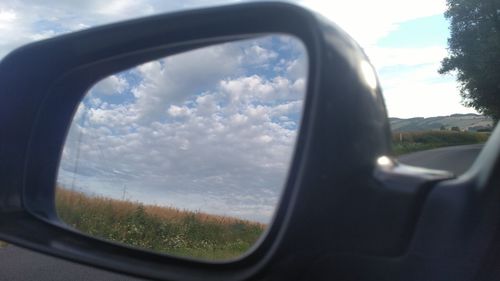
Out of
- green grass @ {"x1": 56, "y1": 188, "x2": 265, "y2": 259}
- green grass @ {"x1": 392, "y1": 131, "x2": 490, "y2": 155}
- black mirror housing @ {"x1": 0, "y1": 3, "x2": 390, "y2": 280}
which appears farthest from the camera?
green grass @ {"x1": 392, "y1": 131, "x2": 490, "y2": 155}

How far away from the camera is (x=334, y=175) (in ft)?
5.98

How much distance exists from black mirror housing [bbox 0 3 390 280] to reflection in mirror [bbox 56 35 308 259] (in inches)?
2.6

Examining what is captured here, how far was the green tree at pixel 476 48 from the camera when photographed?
9.97 m

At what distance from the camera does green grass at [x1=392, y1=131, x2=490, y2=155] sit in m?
3.17

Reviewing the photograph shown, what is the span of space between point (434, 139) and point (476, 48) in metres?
9.04

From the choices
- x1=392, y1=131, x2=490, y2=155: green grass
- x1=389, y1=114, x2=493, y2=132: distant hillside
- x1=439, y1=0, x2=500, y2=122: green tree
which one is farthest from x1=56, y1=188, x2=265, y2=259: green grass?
x1=439, y1=0, x2=500, y2=122: green tree

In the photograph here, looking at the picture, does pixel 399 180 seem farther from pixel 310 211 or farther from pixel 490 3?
pixel 490 3

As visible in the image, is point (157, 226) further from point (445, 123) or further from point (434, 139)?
point (434, 139)

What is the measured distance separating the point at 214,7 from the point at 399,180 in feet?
2.79

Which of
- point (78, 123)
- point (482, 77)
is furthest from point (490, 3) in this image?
point (78, 123)

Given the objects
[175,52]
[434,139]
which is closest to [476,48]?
[434,139]

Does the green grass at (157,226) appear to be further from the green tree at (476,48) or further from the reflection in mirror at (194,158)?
the green tree at (476,48)

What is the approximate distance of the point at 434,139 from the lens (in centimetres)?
414

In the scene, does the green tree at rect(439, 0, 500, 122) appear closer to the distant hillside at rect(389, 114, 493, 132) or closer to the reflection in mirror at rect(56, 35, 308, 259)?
the distant hillside at rect(389, 114, 493, 132)
